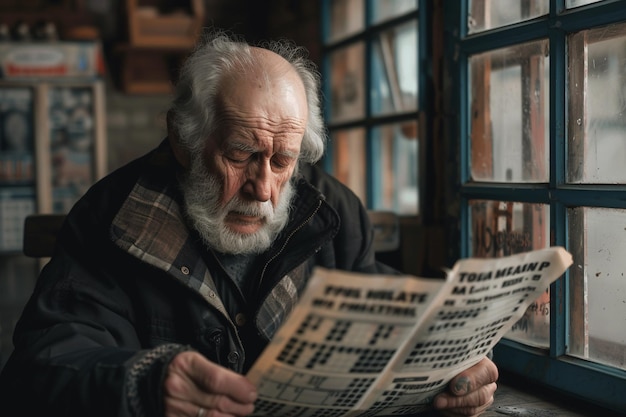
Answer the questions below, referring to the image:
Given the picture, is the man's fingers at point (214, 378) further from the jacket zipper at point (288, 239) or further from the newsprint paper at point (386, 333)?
the jacket zipper at point (288, 239)

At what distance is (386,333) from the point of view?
98 cm

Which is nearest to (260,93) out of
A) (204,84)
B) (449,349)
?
(204,84)

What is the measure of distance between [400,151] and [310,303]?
1951 millimetres

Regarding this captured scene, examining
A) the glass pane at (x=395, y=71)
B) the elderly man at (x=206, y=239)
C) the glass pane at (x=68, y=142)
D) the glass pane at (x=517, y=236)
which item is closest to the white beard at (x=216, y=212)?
the elderly man at (x=206, y=239)

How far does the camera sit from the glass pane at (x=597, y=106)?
4.76 ft

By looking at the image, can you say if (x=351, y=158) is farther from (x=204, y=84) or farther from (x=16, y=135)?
(x=16, y=135)

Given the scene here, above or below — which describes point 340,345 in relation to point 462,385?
above

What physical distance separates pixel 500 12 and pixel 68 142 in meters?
3.32

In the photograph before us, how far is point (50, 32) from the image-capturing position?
4.43m

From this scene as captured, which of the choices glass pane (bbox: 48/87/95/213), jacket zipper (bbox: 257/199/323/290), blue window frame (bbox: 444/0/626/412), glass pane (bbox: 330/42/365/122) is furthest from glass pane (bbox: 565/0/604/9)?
glass pane (bbox: 48/87/95/213)

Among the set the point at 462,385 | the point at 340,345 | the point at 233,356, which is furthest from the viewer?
the point at 233,356

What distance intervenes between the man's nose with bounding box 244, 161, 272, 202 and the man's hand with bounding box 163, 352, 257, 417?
0.50 meters

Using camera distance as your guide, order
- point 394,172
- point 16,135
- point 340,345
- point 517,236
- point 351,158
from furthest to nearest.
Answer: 1. point 16,135
2. point 351,158
3. point 394,172
4. point 517,236
5. point 340,345

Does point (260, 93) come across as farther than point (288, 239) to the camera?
A: No
